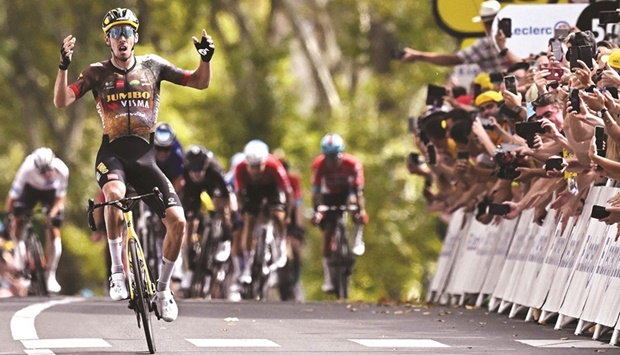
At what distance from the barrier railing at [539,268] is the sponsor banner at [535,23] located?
201cm

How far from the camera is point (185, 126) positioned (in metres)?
51.9

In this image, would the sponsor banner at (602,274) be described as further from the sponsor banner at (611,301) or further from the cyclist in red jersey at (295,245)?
the cyclist in red jersey at (295,245)

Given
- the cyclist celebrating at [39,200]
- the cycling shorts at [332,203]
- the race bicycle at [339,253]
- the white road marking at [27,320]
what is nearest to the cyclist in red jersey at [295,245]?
the cycling shorts at [332,203]

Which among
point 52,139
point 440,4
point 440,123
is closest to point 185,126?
point 52,139

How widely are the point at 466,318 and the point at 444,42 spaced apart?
1114 inches

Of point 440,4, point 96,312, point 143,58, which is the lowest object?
point 96,312

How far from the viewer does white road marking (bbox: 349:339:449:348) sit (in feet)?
48.5

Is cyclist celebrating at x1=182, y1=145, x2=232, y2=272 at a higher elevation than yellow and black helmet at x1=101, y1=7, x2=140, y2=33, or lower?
lower

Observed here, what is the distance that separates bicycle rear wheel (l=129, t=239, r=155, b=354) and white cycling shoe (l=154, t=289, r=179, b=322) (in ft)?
0.95

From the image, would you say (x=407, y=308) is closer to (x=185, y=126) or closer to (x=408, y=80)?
(x=408, y=80)

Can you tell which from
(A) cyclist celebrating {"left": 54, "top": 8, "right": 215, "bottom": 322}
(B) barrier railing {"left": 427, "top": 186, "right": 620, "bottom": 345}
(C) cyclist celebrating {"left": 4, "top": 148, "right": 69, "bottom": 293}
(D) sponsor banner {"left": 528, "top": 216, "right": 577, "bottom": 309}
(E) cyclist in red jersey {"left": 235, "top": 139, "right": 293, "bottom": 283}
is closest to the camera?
(A) cyclist celebrating {"left": 54, "top": 8, "right": 215, "bottom": 322}

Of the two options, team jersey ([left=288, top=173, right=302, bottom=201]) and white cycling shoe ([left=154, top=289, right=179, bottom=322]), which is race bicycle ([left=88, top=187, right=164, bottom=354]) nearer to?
white cycling shoe ([left=154, top=289, right=179, bottom=322])

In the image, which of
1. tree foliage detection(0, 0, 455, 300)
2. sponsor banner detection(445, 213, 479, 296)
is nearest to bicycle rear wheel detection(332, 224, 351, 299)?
sponsor banner detection(445, 213, 479, 296)

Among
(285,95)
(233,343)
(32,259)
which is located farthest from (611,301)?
(285,95)
